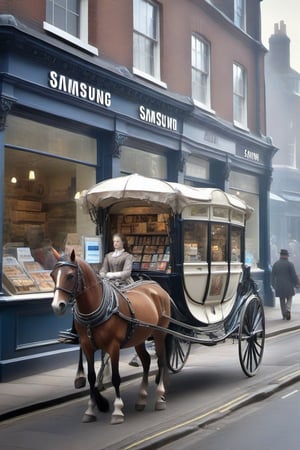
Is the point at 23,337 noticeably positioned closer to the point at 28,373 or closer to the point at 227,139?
the point at 28,373

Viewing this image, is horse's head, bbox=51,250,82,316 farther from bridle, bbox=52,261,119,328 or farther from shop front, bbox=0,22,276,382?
shop front, bbox=0,22,276,382

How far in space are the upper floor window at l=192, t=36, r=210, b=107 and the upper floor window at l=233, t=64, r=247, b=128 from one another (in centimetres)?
209

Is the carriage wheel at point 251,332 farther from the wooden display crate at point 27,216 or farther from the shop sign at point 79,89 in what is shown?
the shop sign at point 79,89

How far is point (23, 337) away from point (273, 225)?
23.7 meters

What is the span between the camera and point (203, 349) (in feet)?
42.5

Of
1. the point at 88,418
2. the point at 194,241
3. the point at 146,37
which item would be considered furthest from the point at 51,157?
Result: the point at 88,418

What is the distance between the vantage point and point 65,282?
22.0 ft

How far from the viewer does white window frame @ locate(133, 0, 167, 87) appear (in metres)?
14.0

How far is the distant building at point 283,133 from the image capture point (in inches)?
1268

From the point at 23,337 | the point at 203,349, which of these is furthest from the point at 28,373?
the point at 203,349

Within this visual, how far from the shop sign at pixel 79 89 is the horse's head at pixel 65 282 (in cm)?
497

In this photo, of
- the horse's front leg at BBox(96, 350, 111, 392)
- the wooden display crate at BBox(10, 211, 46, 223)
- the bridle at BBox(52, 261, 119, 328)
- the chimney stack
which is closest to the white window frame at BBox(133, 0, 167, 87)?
the wooden display crate at BBox(10, 211, 46, 223)

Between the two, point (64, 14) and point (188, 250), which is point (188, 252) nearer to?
point (188, 250)

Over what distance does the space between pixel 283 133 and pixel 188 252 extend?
1113 inches
